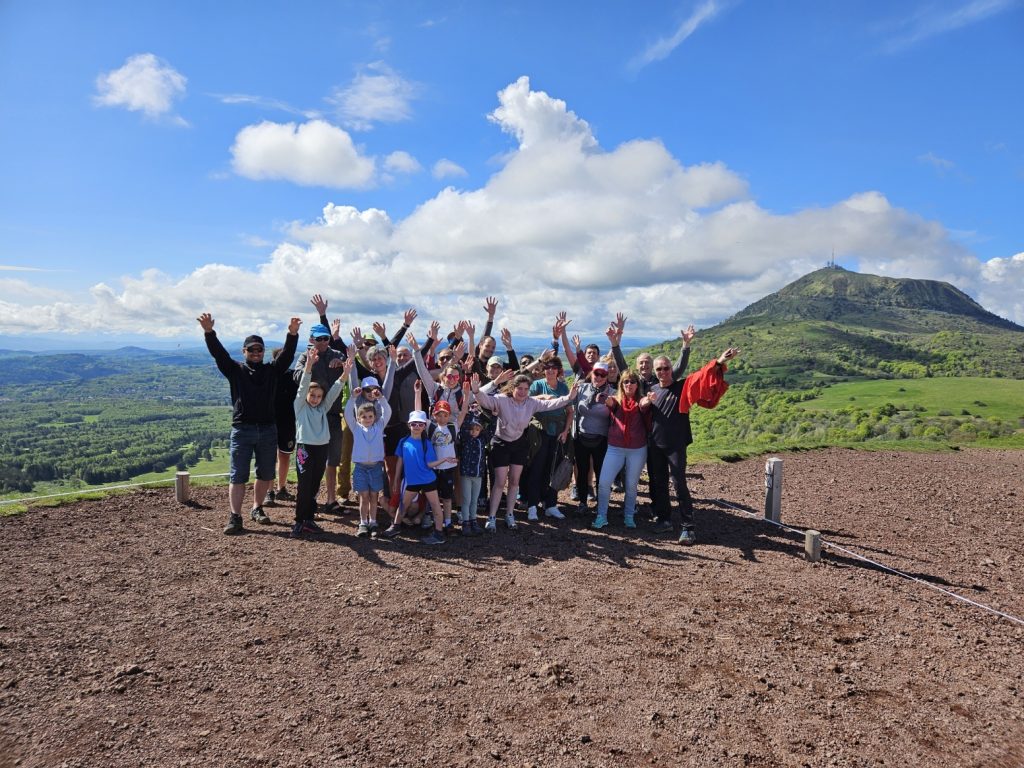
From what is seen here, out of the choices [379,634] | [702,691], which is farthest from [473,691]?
[702,691]

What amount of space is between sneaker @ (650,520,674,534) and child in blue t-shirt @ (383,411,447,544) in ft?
10.2

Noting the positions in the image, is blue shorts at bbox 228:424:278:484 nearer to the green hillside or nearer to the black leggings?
the black leggings

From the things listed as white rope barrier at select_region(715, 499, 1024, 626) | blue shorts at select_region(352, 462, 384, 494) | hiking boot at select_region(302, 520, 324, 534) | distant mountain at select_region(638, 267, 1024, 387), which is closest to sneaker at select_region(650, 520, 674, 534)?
white rope barrier at select_region(715, 499, 1024, 626)

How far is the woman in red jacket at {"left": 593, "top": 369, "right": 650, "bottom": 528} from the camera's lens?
7668 mm

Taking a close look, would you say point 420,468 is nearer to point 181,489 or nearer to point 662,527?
point 662,527

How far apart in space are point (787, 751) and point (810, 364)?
117096 millimetres

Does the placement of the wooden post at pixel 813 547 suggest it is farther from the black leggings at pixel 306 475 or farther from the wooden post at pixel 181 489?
the wooden post at pixel 181 489

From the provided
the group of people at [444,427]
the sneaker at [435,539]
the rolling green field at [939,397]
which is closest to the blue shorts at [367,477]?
the group of people at [444,427]

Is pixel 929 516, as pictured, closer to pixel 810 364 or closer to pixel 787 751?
pixel 787 751

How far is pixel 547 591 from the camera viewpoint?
5.86 m

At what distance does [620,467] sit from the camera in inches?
311

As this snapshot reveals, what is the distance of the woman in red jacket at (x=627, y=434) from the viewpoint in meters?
7.67

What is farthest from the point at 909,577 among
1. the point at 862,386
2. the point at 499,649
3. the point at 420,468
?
the point at 862,386

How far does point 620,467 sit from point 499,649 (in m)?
3.75
